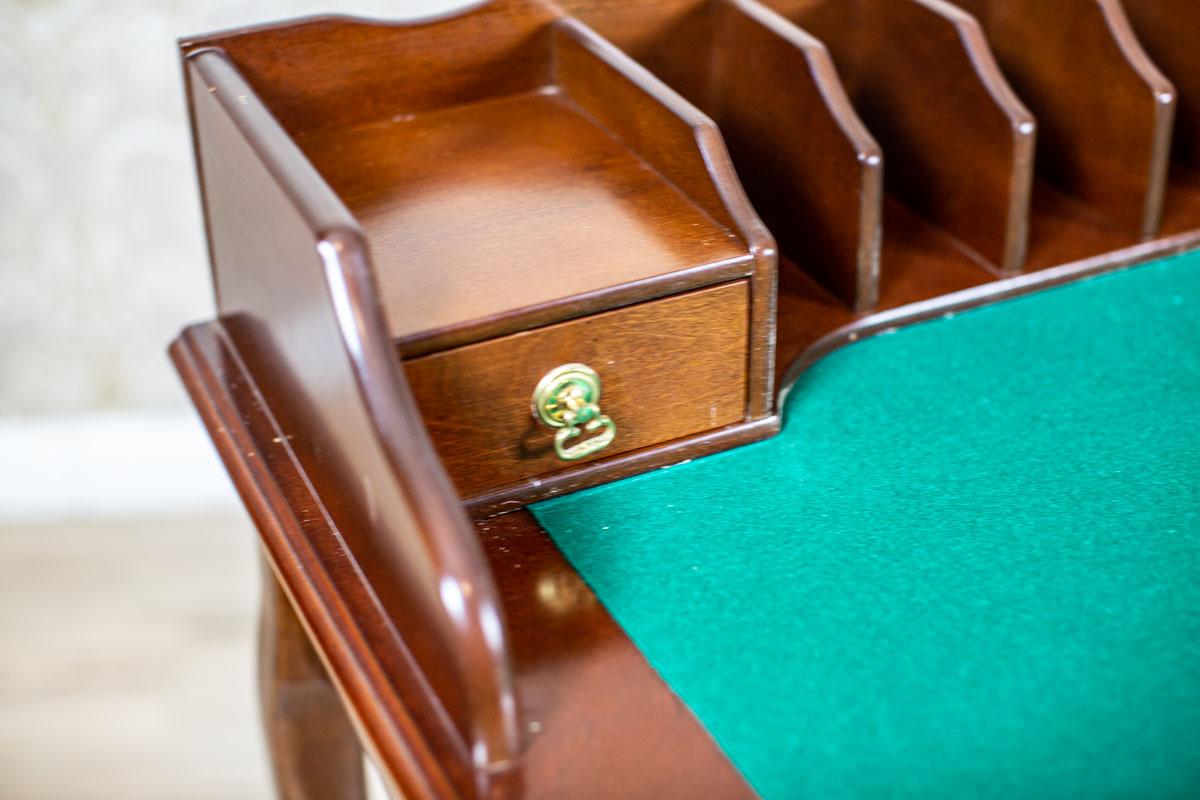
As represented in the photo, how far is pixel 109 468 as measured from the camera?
6.52 ft

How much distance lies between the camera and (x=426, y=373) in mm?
758

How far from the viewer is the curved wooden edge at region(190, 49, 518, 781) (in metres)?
0.61

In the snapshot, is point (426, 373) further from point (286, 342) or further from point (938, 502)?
point (938, 502)

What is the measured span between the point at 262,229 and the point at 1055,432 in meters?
0.52

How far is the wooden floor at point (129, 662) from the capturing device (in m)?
1.82

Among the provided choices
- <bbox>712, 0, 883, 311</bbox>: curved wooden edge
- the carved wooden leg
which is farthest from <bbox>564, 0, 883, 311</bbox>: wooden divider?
the carved wooden leg

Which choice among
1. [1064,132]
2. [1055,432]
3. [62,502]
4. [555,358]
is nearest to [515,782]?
[555,358]

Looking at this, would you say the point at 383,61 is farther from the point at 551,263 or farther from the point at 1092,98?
the point at 1092,98

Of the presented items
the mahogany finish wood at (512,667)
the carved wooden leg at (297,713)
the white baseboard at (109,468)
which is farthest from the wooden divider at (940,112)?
the white baseboard at (109,468)

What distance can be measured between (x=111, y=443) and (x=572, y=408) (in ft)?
4.42

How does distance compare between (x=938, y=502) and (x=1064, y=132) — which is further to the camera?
(x=1064, y=132)

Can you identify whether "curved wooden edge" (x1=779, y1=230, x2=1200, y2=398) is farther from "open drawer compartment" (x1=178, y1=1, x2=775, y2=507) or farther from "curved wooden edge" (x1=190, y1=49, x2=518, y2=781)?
"curved wooden edge" (x1=190, y1=49, x2=518, y2=781)

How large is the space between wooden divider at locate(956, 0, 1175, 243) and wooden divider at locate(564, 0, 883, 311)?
232 mm

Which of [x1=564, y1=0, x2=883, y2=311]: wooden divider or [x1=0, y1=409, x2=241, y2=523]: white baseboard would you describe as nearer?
[x1=564, y1=0, x2=883, y2=311]: wooden divider
